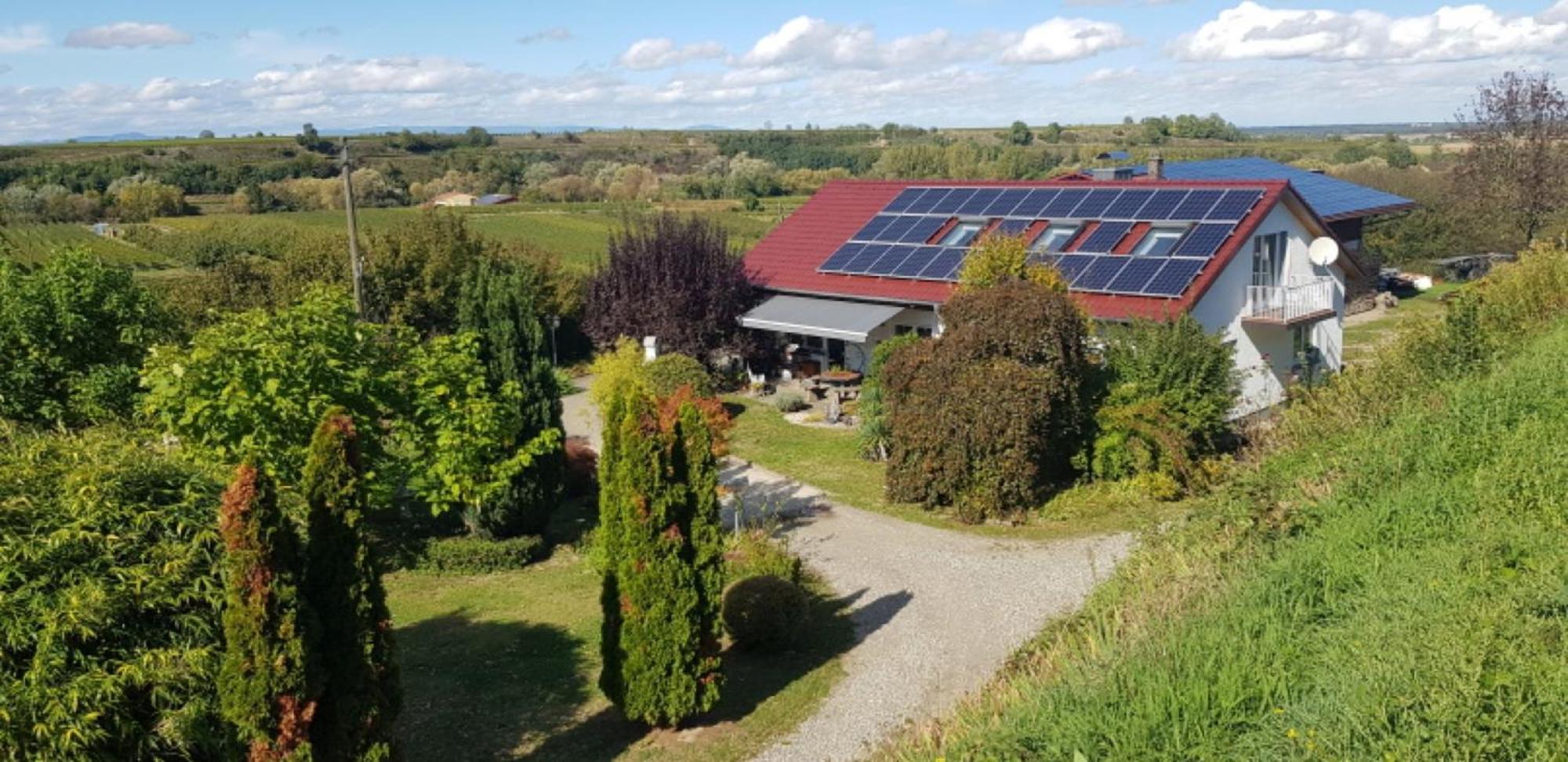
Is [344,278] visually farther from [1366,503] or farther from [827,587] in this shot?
[1366,503]

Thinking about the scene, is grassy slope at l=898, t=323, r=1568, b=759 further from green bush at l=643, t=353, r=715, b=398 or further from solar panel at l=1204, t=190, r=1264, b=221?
green bush at l=643, t=353, r=715, b=398

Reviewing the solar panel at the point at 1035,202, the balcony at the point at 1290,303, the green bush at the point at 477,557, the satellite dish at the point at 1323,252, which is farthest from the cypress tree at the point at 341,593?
the satellite dish at the point at 1323,252

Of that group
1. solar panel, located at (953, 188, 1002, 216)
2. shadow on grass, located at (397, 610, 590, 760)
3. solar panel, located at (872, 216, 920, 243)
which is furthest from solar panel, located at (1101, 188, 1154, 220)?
shadow on grass, located at (397, 610, 590, 760)

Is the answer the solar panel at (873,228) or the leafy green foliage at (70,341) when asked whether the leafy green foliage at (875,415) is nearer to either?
the solar panel at (873,228)

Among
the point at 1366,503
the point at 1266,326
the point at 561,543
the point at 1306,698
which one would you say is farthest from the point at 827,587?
the point at 1266,326

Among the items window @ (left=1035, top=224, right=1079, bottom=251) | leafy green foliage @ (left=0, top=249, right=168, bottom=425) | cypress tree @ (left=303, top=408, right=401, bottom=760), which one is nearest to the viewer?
cypress tree @ (left=303, top=408, right=401, bottom=760)
